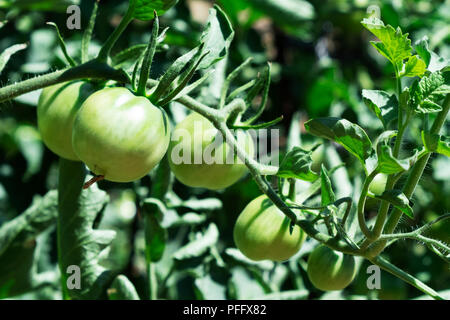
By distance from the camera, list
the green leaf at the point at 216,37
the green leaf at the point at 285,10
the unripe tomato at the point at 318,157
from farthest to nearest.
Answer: the green leaf at the point at 285,10
the unripe tomato at the point at 318,157
the green leaf at the point at 216,37

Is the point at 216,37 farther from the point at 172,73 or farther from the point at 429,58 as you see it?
the point at 429,58

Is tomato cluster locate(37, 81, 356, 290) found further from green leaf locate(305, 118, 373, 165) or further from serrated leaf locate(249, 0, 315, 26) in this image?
serrated leaf locate(249, 0, 315, 26)

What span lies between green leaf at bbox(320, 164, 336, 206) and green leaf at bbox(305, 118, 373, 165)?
3 cm

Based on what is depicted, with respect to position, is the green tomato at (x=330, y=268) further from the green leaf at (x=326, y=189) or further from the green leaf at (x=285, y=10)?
the green leaf at (x=285, y=10)

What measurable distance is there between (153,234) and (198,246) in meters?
0.07

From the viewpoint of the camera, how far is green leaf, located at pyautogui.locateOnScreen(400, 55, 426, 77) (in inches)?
20.2

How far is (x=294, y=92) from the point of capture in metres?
1.37

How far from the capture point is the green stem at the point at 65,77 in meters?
0.52

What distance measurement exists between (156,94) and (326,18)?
1.06 m

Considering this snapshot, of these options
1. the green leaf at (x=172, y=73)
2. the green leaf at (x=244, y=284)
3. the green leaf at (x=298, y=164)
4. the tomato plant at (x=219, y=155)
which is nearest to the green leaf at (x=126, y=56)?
the tomato plant at (x=219, y=155)

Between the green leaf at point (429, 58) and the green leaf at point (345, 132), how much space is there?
101 millimetres

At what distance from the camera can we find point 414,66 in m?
0.52

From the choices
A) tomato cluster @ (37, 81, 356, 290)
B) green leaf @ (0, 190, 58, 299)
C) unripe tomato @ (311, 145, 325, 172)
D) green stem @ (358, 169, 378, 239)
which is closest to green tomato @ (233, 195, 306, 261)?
tomato cluster @ (37, 81, 356, 290)

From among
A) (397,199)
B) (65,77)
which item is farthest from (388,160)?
(65,77)
